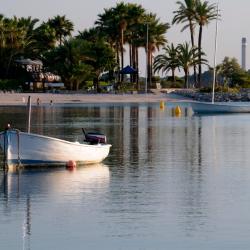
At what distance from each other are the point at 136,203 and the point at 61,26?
111305 mm

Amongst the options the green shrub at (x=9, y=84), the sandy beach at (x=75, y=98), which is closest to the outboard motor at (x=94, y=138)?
the sandy beach at (x=75, y=98)

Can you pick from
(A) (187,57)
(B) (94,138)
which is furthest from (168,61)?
(B) (94,138)

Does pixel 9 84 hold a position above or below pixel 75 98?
above

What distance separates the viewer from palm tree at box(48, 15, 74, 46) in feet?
434

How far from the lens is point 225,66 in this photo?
145 meters

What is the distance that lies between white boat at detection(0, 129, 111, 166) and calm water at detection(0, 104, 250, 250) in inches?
18.4

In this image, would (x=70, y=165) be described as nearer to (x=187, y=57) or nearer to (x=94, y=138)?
(x=94, y=138)

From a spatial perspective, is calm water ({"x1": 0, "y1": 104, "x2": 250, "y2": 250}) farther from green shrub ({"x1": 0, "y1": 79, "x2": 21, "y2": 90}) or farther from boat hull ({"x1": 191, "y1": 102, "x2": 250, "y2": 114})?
green shrub ({"x1": 0, "y1": 79, "x2": 21, "y2": 90})

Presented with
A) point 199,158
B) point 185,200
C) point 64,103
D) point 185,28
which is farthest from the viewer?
→ point 185,28

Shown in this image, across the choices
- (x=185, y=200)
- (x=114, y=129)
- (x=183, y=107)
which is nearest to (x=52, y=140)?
(x=185, y=200)

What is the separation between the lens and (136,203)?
23.5 metres

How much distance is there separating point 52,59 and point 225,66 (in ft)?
139

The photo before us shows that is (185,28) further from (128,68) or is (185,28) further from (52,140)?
(52,140)

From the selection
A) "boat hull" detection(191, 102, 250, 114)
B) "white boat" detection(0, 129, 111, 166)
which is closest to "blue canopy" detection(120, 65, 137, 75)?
"boat hull" detection(191, 102, 250, 114)
